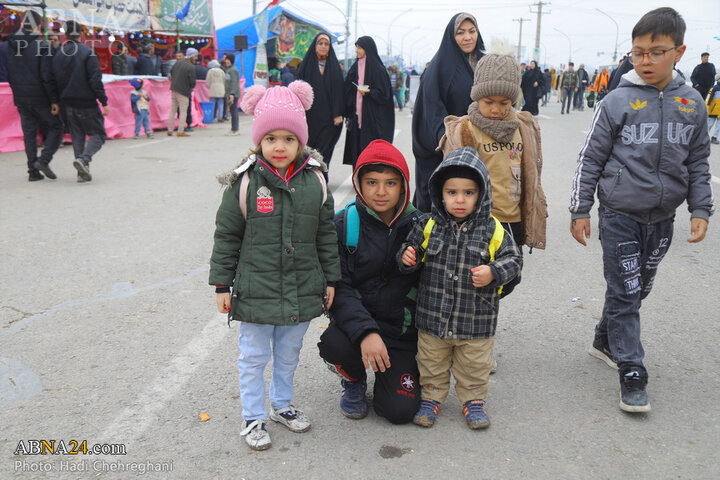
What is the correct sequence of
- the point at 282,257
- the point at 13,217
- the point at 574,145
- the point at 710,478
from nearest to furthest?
the point at 710,478
the point at 282,257
the point at 13,217
the point at 574,145

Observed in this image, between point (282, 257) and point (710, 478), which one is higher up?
point (282, 257)

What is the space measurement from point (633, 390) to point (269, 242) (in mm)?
1888

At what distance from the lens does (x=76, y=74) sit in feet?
27.5

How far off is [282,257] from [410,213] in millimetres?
721

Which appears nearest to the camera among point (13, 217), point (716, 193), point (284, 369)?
point (284, 369)

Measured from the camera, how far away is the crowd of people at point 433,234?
2582mm

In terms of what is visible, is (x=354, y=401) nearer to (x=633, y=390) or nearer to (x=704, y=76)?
(x=633, y=390)

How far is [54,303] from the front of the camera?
4.21m

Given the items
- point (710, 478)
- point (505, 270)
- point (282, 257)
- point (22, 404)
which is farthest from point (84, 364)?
point (710, 478)

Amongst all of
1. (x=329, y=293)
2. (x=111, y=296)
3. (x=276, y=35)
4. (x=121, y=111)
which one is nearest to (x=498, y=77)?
(x=329, y=293)

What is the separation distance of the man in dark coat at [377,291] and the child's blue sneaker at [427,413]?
0.04m

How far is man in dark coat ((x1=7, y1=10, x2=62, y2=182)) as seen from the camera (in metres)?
8.30

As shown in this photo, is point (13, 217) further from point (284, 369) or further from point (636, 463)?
point (636, 463)

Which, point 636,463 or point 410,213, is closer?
point 636,463
